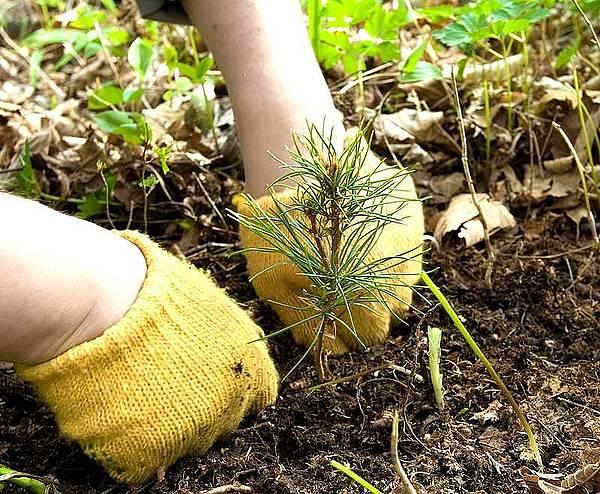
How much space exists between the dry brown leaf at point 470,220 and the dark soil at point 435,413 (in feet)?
0.29

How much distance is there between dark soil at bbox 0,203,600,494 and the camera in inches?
37.4

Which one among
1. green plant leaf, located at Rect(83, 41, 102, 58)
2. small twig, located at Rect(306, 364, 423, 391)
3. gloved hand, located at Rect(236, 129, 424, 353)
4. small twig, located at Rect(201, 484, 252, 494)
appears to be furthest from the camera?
green plant leaf, located at Rect(83, 41, 102, 58)

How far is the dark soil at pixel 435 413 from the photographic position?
0.95 meters

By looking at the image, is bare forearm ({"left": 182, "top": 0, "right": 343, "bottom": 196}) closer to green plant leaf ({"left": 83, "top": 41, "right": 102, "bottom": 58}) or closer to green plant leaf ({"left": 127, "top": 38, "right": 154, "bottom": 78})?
green plant leaf ({"left": 127, "top": 38, "right": 154, "bottom": 78})

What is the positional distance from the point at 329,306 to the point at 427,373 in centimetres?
18

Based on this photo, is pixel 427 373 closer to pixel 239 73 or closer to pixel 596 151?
pixel 239 73

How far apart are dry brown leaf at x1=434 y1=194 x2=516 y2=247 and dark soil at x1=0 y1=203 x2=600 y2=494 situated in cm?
9

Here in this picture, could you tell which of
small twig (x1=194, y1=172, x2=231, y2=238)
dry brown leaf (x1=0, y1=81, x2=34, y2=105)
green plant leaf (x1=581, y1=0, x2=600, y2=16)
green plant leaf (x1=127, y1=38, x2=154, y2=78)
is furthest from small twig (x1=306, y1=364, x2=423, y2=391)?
dry brown leaf (x1=0, y1=81, x2=34, y2=105)

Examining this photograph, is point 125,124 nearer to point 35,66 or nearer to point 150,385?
point 150,385

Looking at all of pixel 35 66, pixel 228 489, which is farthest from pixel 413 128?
pixel 35 66

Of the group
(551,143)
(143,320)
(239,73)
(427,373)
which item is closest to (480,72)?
(551,143)

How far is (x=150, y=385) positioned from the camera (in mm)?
1032

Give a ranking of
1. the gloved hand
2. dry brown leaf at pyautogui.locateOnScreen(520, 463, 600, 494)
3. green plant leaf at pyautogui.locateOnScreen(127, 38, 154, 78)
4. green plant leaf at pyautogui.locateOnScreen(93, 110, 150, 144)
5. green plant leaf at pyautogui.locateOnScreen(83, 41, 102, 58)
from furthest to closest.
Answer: green plant leaf at pyautogui.locateOnScreen(83, 41, 102, 58) → green plant leaf at pyautogui.locateOnScreen(127, 38, 154, 78) → green plant leaf at pyautogui.locateOnScreen(93, 110, 150, 144) → the gloved hand → dry brown leaf at pyautogui.locateOnScreen(520, 463, 600, 494)

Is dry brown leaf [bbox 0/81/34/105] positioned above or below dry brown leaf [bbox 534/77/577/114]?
above
